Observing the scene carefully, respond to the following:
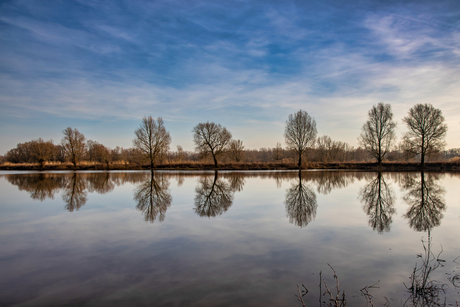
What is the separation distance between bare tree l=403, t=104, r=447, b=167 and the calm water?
35.4m

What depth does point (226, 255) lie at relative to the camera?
4.91 metres

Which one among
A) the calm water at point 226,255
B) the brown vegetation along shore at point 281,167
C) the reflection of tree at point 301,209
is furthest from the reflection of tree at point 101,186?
the brown vegetation along shore at point 281,167

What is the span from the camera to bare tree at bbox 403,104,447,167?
1459 inches

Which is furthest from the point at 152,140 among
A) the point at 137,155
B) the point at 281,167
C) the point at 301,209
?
the point at 301,209

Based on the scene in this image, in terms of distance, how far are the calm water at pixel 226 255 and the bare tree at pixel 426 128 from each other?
35386mm

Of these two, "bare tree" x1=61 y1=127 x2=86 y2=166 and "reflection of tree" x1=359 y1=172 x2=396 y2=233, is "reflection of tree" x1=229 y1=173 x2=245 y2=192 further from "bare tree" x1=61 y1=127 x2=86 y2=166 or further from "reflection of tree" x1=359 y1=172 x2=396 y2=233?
"bare tree" x1=61 y1=127 x2=86 y2=166

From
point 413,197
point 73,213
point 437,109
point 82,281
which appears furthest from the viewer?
point 437,109

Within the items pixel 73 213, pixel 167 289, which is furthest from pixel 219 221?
pixel 73 213

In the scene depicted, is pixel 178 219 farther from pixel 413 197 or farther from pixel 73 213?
pixel 413 197

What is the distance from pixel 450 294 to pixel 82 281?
5.25m

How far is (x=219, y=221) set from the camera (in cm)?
763

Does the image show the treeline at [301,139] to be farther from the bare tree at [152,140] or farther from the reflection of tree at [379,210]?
the reflection of tree at [379,210]

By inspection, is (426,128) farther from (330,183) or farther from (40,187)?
(40,187)

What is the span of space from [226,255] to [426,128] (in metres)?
44.4
